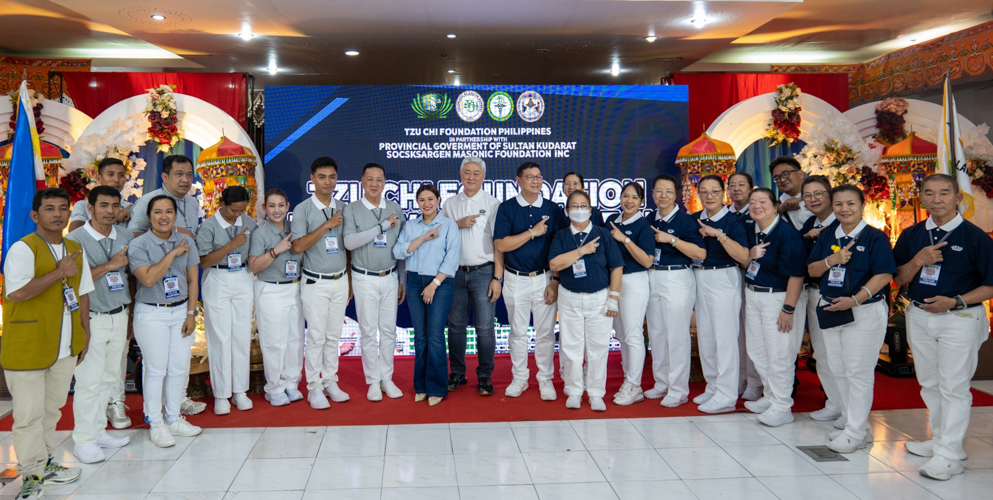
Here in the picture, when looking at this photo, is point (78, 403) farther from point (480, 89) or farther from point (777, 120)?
point (777, 120)

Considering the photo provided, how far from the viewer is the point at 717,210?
4.34 metres

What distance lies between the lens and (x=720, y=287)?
14.3 ft

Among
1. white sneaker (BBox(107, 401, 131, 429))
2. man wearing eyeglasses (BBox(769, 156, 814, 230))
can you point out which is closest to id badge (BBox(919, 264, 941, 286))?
man wearing eyeglasses (BBox(769, 156, 814, 230))

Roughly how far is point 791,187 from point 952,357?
1861 millimetres

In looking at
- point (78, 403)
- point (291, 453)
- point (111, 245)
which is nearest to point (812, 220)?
point (291, 453)

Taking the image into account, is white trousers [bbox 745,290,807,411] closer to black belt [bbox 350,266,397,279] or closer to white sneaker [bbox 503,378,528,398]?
white sneaker [bbox 503,378,528,398]

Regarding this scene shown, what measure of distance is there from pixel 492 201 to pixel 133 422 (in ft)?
9.43

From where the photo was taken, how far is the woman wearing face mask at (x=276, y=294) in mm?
4348

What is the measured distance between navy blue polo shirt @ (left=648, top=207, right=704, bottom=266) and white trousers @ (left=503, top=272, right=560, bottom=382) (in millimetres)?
750

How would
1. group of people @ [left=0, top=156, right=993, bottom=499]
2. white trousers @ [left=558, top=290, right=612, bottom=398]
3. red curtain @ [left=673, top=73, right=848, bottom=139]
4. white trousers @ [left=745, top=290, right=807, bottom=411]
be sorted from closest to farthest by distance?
group of people @ [left=0, top=156, right=993, bottom=499], white trousers @ [left=745, top=290, right=807, bottom=411], white trousers @ [left=558, top=290, right=612, bottom=398], red curtain @ [left=673, top=73, right=848, bottom=139]

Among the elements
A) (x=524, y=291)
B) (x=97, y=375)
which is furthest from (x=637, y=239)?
(x=97, y=375)

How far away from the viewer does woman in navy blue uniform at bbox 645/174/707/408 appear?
4340mm

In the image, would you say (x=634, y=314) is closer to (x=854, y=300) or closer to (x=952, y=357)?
(x=854, y=300)

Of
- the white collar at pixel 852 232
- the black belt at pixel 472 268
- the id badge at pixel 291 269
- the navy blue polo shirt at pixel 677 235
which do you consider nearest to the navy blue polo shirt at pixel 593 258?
the navy blue polo shirt at pixel 677 235
